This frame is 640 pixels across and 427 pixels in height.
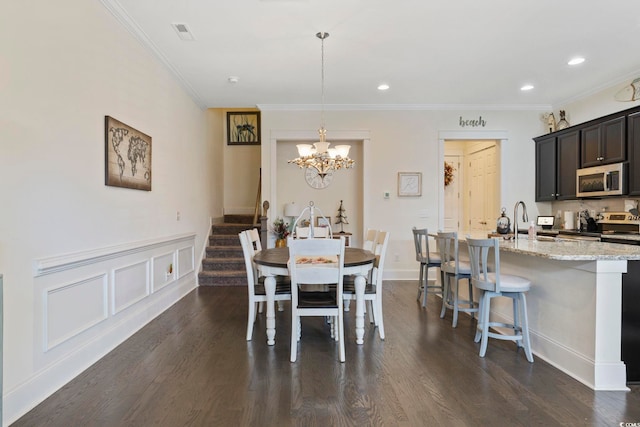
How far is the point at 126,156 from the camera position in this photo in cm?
330

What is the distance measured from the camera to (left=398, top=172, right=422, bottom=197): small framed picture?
19.7ft

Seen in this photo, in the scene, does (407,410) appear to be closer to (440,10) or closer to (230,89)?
(440,10)

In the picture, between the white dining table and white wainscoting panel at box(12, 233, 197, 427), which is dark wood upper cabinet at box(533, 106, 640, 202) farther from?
white wainscoting panel at box(12, 233, 197, 427)

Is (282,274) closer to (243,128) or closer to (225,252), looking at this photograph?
(225,252)

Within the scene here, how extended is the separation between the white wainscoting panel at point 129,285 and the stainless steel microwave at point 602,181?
5.70 meters

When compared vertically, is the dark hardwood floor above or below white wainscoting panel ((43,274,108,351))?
below

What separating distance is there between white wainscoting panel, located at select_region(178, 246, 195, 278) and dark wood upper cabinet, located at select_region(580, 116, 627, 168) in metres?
5.81

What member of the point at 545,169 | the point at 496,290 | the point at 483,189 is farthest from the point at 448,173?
the point at 496,290

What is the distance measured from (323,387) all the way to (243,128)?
6.27 m

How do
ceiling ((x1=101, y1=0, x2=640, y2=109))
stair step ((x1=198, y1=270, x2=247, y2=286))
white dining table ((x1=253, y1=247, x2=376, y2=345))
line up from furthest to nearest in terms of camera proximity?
1. stair step ((x1=198, y1=270, x2=247, y2=286))
2. ceiling ((x1=101, y1=0, x2=640, y2=109))
3. white dining table ((x1=253, y1=247, x2=376, y2=345))

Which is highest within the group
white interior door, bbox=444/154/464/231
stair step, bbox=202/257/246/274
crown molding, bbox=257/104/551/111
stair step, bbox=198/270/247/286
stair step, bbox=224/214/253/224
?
crown molding, bbox=257/104/551/111

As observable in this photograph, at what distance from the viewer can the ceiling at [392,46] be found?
10.2 ft

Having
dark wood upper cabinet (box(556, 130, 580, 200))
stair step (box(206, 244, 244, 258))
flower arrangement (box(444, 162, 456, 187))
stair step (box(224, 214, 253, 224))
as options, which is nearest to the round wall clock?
stair step (box(224, 214, 253, 224))

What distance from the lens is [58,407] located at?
2.11 meters
